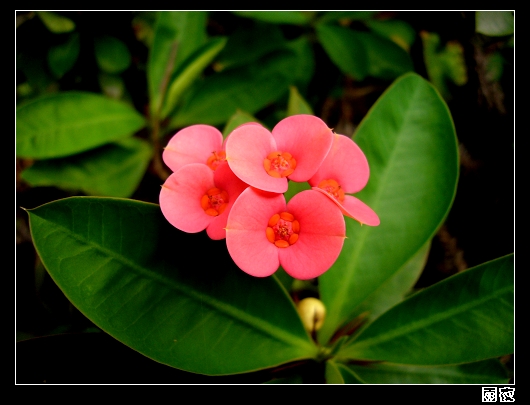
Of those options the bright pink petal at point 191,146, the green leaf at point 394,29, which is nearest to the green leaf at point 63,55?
the bright pink petal at point 191,146

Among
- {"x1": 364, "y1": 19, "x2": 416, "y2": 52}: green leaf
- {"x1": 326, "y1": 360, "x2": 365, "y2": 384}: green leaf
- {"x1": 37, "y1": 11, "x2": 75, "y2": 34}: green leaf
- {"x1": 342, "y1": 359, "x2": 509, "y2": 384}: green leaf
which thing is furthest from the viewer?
{"x1": 364, "y1": 19, "x2": 416, "y2": 52}: green leaf

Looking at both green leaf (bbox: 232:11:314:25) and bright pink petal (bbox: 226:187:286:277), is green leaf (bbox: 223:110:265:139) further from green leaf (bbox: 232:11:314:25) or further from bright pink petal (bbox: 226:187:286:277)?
bright pink petal (bbox: 226:187:286:277)

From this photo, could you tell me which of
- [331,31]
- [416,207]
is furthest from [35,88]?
[416,207]

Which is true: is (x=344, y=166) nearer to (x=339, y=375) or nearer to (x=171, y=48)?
(x=339, y=375)

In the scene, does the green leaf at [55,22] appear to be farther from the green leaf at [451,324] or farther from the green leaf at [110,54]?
the green leaf at [451,324]

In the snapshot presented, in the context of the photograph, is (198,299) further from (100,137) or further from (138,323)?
(100,137)

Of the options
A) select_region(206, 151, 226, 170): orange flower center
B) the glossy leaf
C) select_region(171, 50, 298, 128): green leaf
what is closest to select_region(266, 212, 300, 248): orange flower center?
select_region(206, 151, 226, 170): orange flower center
